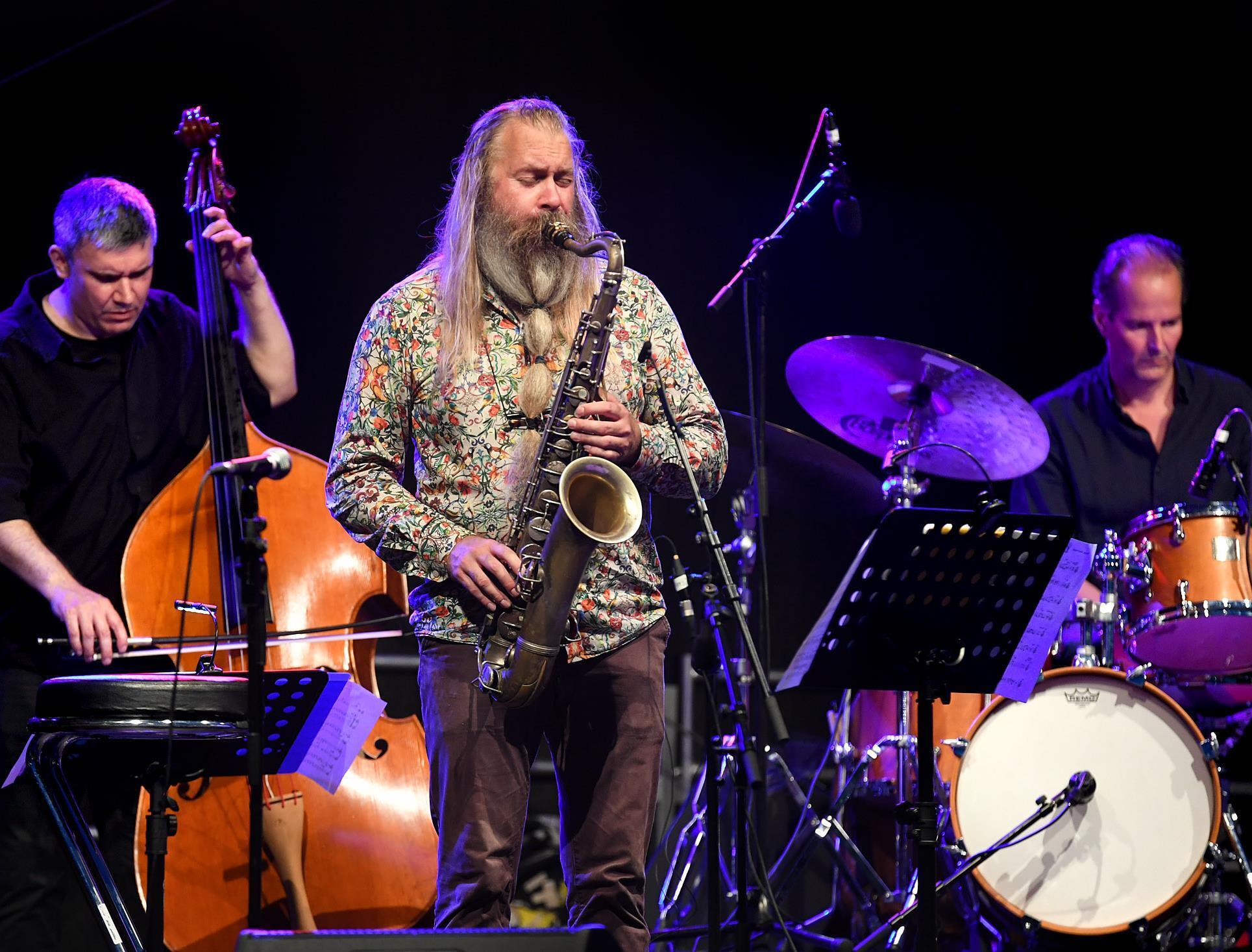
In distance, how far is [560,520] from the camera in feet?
8.88

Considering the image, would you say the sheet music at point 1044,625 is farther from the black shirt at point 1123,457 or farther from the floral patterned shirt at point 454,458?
the black shirt at point 1123,457

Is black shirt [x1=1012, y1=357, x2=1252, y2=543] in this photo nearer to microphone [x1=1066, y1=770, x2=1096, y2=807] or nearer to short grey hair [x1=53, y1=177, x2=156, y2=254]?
microphone [x1=1066, y1=770, x2=1096, y2=807]

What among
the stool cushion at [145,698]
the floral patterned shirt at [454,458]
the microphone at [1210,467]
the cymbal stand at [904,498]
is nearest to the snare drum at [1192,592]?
the microphone at [1210,467]

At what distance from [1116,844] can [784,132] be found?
298 cm

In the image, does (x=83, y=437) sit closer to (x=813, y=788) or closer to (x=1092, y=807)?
(x=813, y=788)

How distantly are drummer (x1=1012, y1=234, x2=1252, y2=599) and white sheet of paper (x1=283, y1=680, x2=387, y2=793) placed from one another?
8.22 feet

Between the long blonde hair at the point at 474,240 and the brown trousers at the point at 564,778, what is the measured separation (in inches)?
25.4

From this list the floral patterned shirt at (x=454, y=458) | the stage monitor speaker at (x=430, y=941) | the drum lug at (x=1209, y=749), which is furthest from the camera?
the drum lug at (x=1209, y=749)

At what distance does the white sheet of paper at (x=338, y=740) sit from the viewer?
2.91 meters

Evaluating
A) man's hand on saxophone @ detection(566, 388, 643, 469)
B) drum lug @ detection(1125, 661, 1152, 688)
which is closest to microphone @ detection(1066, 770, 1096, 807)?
drum lug @ detection(1125, 661, 1152, 688)

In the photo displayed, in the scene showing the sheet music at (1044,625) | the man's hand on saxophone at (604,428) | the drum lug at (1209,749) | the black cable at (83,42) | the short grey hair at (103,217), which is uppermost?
the black cable at (83,42)

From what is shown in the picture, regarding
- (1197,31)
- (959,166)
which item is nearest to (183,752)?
(959,166)

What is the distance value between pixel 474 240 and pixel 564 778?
1177 millimetres

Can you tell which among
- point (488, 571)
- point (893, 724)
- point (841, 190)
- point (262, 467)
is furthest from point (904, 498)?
point (262, 467)
